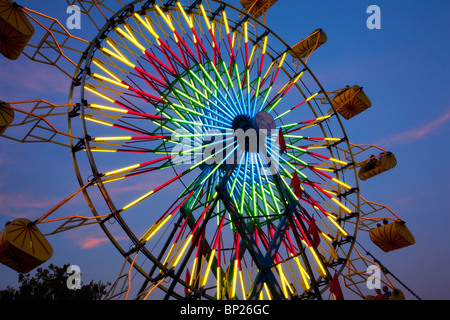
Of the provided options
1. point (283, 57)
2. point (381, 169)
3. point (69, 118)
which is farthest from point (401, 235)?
point (69, 118)

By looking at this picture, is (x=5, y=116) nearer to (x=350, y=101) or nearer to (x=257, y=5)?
(x=257, y=5)

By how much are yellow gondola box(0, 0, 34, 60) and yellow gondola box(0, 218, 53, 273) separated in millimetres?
4199

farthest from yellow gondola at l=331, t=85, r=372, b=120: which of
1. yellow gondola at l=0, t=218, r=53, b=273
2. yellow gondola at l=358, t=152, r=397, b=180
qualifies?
yellow gondola at l=0, t=218, r=53, b=273

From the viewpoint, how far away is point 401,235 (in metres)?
14.4

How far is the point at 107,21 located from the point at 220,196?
623 centimetres

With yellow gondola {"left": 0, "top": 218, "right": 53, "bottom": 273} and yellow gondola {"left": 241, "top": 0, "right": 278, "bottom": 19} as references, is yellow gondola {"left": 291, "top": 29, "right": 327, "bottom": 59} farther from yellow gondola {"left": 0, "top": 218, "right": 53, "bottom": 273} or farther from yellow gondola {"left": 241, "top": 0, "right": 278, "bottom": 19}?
yellow gondola {"left": 0, "top": 218, "right": 53, "bottom": 273}

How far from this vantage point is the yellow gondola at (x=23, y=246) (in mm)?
7945

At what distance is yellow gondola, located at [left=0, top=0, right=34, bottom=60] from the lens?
9.30 metres

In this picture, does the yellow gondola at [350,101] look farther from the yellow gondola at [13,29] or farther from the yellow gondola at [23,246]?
the yellow gondola at [23,246]

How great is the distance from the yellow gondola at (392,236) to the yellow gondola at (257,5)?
31.3ft

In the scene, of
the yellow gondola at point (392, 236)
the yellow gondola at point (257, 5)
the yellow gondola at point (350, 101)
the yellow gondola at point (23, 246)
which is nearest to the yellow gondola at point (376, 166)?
the yellow gondola at point (350, 101)

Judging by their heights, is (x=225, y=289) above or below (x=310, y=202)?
below
